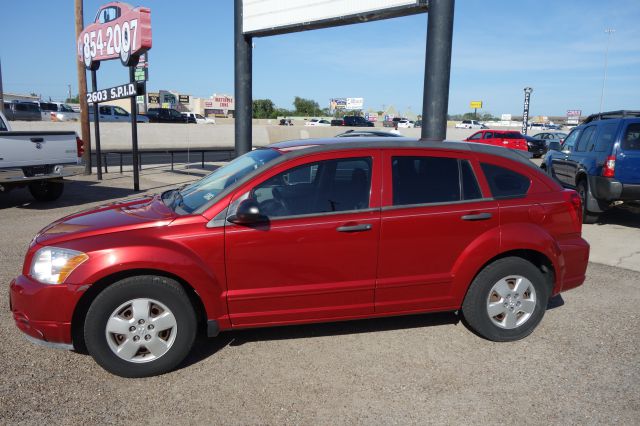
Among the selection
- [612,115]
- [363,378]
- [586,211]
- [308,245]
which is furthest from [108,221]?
[612,115]

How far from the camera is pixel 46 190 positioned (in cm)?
1080

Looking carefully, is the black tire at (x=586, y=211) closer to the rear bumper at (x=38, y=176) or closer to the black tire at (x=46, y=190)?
the rear bumper at (x=38, y=176)

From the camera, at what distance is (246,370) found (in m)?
3.76

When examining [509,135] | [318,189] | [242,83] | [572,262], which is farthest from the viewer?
[509,135]

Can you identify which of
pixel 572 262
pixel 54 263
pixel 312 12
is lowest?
pixel 572 262

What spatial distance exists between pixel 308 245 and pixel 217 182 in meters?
1.09

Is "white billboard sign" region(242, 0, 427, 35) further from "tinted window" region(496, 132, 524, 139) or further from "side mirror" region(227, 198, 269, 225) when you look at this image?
"tinted window" region(496, 132, 524, 139)

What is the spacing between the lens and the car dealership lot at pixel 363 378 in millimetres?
3232

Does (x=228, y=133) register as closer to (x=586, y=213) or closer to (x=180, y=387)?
(x=586, y=213)

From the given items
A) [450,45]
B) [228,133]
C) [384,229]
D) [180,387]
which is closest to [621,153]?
[450,45]

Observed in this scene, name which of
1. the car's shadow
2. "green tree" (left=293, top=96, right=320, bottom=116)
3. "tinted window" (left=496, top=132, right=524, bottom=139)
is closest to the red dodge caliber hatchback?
the car's shadow

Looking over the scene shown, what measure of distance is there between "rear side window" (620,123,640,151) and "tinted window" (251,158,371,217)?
6.06 metres

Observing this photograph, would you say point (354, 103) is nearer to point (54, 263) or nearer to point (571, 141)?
point (571, 141)

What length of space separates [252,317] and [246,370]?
1.24ft
